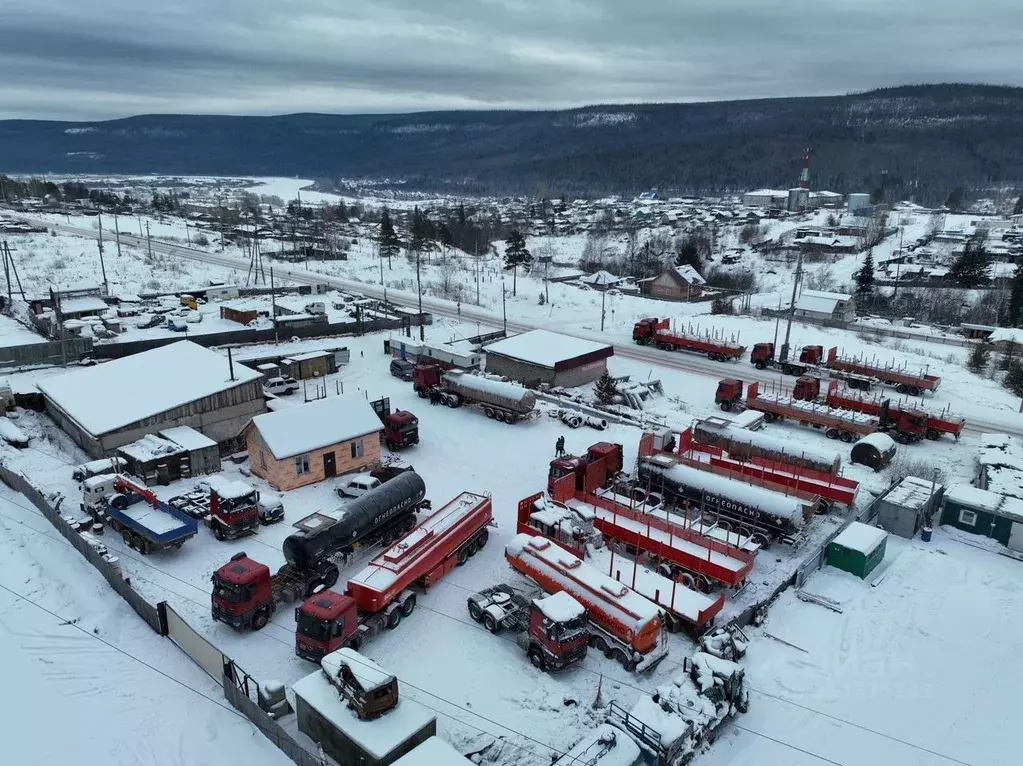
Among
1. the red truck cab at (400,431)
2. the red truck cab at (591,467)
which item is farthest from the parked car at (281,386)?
the red truck cab at (591,467)

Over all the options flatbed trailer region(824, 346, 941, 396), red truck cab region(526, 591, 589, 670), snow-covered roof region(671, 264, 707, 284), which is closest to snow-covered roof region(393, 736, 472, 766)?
red truck cab region(526, 591, 589, 670)

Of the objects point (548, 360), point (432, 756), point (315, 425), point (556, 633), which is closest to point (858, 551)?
point (556, 633)

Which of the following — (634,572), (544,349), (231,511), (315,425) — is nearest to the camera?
(634,572)

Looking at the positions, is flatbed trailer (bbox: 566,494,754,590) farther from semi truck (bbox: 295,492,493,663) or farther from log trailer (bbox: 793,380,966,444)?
log trailer (bbox: 793,380,966,444)

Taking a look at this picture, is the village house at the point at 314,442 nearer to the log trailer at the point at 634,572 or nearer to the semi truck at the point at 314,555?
the semi truck at the point at 314,555

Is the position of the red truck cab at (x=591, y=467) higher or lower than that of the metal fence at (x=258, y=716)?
higher

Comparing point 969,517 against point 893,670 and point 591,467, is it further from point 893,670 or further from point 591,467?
point 591,467
